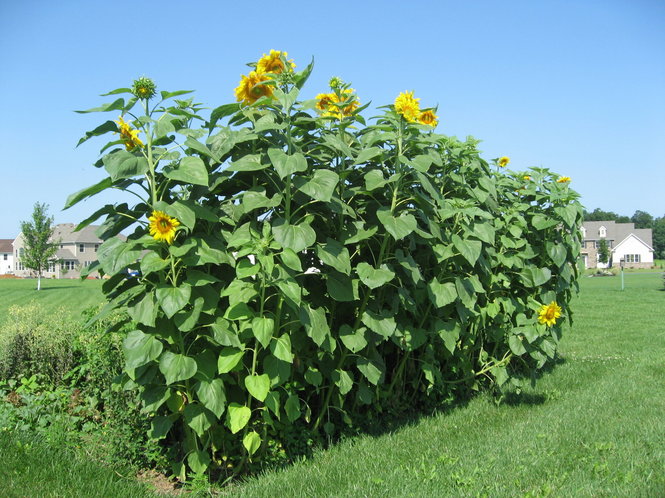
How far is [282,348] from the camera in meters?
2.82

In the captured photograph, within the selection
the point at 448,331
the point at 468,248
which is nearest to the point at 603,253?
the point at 448,331

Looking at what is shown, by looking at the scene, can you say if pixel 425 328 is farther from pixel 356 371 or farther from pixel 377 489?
pixel 377 489

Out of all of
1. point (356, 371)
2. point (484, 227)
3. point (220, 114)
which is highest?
point (220, 114)

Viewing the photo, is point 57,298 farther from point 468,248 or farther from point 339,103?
point 468,248

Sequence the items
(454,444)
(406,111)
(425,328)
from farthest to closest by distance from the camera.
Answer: (425,328) → (454,444) → (406,111)

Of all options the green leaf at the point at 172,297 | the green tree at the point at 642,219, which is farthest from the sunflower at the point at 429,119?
the green tree at the point at 642,219

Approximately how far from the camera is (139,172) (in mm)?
2715

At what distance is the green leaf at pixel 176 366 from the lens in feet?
8.74

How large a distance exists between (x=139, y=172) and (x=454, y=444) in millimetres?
2456

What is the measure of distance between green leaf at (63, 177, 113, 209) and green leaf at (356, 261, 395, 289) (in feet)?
4.39

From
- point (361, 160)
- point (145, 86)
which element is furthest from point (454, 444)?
point (145, 86)

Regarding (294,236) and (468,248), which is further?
(468,248)

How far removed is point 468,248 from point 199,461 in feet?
6.38

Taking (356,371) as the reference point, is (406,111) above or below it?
above
